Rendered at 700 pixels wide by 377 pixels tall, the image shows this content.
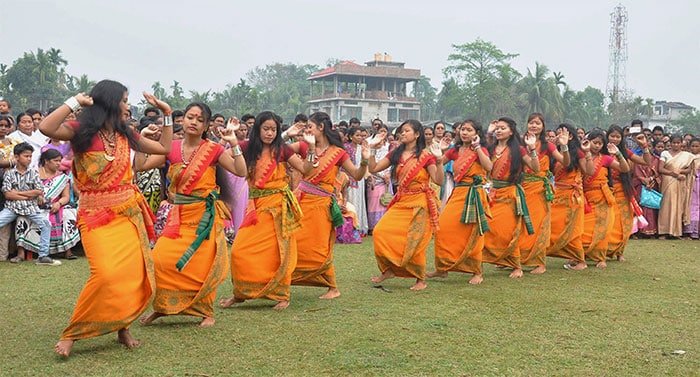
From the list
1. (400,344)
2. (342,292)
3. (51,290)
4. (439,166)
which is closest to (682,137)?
(439,166)

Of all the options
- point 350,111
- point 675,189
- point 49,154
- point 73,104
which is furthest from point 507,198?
point 350,111

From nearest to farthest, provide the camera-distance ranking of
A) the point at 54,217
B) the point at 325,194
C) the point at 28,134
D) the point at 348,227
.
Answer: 1. the point at 325,194
2. the point at 54,217
3. the point at 28,134
4. the point at 348,227

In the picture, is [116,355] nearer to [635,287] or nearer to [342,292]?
[342,292]

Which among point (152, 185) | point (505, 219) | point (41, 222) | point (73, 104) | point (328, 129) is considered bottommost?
point (41, 222)

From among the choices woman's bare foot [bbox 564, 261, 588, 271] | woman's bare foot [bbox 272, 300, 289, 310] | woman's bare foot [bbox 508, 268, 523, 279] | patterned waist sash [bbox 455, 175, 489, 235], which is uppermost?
patterned waist sash [bbox 455, 175, 489, 235]

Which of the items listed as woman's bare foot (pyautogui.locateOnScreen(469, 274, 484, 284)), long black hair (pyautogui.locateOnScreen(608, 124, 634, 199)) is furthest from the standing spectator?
long black hair (pyautogui.locateOnScreen(608, 124, 634, 199))

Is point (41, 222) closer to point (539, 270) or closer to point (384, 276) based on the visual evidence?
point (384, 276)

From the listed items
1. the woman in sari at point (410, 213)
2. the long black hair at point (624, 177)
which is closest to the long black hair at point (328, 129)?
the woman in sari at point (410, 213)

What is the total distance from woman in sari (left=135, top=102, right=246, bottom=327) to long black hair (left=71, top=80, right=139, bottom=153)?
698 millimetres

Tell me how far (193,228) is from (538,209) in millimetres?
4932

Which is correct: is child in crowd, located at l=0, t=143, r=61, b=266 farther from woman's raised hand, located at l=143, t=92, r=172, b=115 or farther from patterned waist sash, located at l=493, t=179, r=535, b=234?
patterned waist sash, located at l=493, t=179, r=535, b=234

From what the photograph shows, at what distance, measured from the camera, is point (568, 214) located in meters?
10.0

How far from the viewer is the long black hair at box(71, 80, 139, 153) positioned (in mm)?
5316

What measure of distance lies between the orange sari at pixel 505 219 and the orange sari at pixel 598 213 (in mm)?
1479
